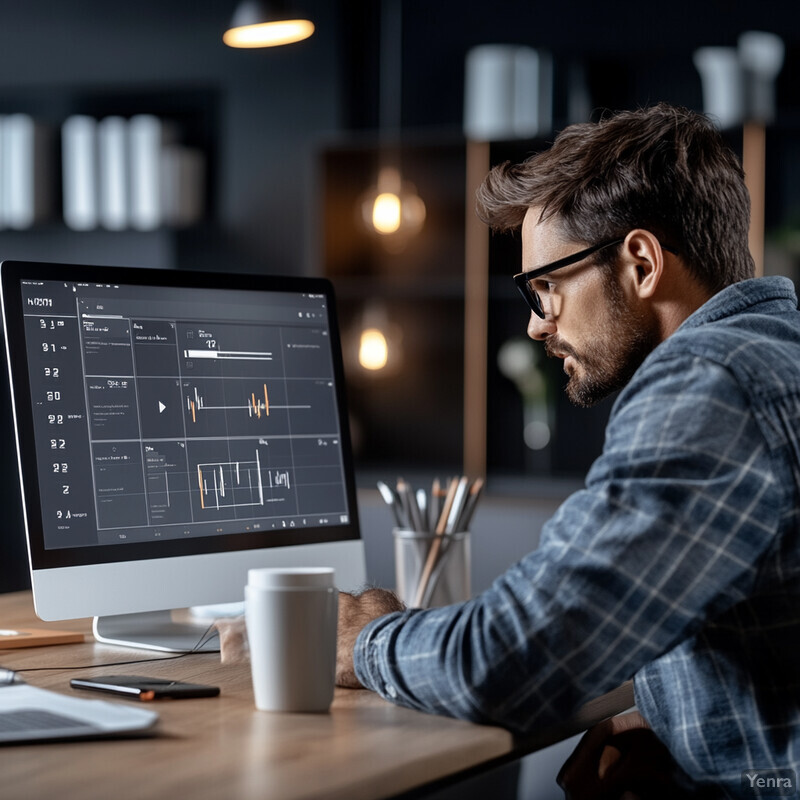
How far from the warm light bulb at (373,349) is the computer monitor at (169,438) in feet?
8.57

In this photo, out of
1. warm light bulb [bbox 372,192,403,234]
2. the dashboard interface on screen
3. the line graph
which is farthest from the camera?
warm light bulb [bbox 372,192,403,234]

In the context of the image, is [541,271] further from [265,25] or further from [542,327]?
[265,25]

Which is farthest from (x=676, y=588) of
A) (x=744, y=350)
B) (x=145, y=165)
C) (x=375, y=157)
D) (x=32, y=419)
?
(x=145, y=165)

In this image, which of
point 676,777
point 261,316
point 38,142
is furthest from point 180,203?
point 676,777

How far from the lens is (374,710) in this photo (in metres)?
1.08

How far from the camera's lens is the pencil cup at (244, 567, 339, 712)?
103cm

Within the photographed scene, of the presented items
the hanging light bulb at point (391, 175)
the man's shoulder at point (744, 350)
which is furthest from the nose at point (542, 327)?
the hanging light bulb at point (391, 175)

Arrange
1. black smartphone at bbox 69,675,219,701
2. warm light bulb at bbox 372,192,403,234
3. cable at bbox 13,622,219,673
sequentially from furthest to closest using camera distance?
warm light bulb at bbox 372,192,403,234 → cable at bbox 13,622,219,673 → black smartphone at bbox 69,675,219,701

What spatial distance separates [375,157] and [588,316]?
118 inches

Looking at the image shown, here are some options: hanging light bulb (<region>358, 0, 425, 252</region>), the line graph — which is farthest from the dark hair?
hanging light bulb (<region>358, 0, 425, 252</region>)

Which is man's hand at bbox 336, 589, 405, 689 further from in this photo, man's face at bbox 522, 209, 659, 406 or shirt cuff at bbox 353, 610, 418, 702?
man's face at bbox 522, 209, 659, 406

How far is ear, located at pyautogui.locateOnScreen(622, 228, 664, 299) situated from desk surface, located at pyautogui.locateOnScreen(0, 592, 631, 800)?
476 mm

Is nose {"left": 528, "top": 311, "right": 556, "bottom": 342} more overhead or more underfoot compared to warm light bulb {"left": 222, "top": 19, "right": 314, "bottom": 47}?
more underfoot

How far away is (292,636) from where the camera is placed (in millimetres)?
1033
